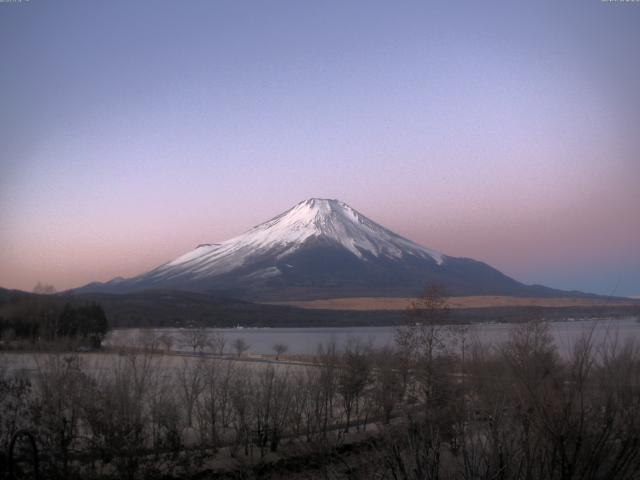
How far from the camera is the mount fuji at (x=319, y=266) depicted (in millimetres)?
126625

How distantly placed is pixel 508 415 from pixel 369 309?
86100 mm

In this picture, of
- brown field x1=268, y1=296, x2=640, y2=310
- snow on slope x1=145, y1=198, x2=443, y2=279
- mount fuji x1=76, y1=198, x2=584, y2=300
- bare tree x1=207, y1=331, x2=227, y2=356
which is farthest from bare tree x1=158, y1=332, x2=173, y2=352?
snow on slope x1=145, y1=198, x2=443, y2=279

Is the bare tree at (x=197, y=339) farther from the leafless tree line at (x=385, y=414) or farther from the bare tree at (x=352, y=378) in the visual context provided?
the leafless tree line at (x=385, y=414)

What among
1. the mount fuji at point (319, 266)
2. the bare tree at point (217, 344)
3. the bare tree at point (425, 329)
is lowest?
the bare tree at point (217, 344)

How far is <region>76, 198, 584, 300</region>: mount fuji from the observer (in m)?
127

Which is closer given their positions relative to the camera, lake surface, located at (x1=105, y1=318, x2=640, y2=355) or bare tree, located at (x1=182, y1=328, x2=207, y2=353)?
lake surface, located at (x1=105, y1=318, x2=640, y2=355)

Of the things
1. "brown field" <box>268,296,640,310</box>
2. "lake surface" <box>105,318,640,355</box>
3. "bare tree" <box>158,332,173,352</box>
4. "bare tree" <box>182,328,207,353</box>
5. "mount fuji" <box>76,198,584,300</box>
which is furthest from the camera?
"mount fuji" <box>76,198,584,300</box>

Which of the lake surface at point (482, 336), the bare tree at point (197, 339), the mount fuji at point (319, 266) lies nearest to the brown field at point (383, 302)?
the mount fuji at point (319, 266)

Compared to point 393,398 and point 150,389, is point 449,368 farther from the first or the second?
point 150,389

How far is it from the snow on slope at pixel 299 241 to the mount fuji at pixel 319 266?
0.73 ft

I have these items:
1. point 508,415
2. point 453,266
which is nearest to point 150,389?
point 508,415

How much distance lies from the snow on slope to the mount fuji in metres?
0.22

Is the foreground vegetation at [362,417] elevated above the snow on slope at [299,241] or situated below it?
below

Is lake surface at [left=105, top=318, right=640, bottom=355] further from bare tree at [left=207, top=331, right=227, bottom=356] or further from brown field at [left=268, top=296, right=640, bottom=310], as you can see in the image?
brown field at [left=268, top=296, right=640, bottom=310]
